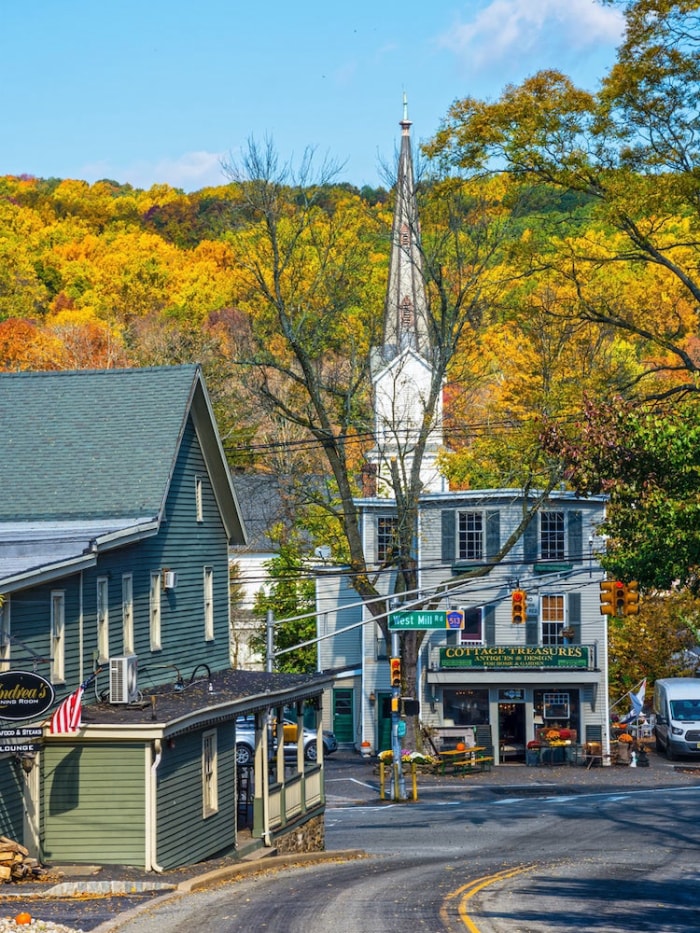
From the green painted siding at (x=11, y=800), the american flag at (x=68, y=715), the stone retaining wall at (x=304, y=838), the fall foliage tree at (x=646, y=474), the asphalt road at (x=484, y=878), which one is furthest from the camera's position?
the stone retaining wall at (x=304, y=838)

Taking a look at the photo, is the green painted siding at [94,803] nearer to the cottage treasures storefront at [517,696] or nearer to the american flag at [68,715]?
the american flag at [68,715]

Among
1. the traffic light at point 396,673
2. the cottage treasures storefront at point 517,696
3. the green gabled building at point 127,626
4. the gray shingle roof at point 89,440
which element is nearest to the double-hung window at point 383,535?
the cottage treasures storefront at point 517,696

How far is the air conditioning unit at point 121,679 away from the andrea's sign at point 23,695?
135 inches

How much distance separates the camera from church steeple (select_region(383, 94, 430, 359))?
50656mm

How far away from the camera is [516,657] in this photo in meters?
52.4

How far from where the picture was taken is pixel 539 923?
1755 centimetres

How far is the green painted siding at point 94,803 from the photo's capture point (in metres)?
21.8

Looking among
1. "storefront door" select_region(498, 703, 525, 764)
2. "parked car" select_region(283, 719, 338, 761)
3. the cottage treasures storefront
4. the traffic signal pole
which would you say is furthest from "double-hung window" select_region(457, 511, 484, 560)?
"parked car" select_region(283, 719, 338, 761)

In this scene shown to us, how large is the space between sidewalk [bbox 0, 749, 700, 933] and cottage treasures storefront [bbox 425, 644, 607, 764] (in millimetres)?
1493

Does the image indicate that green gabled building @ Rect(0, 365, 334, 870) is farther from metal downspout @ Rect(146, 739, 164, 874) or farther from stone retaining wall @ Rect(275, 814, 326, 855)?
stone retaining wall @ Rect(275, 814, 326, 855)

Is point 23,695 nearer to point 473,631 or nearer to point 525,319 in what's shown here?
point 525,319

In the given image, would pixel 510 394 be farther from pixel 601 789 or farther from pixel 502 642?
pixel 601 789

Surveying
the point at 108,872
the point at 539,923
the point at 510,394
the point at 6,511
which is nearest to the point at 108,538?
the point at 6,511

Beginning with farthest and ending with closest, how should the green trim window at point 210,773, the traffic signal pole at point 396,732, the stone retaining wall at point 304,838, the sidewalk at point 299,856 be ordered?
the traffic signal pole at point 396,732 < the stone retaining wall at point 304,838 < the green trim window at point 210,773 < the sidewalk at point 299,856
